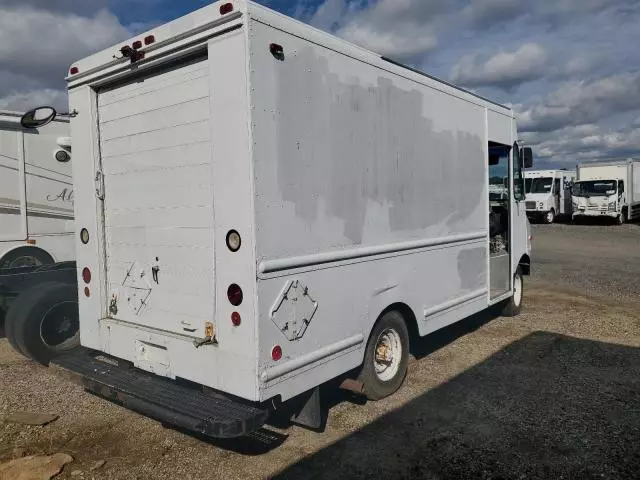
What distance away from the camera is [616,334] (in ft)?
24.2

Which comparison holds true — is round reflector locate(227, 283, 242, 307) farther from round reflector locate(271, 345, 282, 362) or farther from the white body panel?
round reflector locate(271, 345, 282, 362)

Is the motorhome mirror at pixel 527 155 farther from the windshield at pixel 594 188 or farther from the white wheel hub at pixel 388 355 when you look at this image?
the windshield at pixel 594 188

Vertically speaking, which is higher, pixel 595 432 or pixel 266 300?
pixel 266 300

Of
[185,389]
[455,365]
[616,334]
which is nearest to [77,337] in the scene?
[185,389]

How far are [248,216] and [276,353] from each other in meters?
0.94

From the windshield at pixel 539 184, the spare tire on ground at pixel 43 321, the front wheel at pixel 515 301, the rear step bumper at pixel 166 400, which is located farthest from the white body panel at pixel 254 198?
the windshield at pixel 539 184

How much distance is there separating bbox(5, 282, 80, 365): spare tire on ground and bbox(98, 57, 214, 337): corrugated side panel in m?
1.73

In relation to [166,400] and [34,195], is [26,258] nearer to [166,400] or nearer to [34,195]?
[34,195]

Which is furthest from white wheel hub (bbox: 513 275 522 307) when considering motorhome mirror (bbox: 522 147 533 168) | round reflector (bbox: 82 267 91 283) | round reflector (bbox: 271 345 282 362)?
round reflector (bbox: 82 267 91 283)

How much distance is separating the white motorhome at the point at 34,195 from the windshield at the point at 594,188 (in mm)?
25916

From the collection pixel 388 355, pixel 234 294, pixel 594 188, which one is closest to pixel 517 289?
pixel 388 355

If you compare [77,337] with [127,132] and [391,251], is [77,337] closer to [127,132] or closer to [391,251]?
[127,132]

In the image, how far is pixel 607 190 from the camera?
88.6 ft

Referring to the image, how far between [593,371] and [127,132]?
17.2 ft
